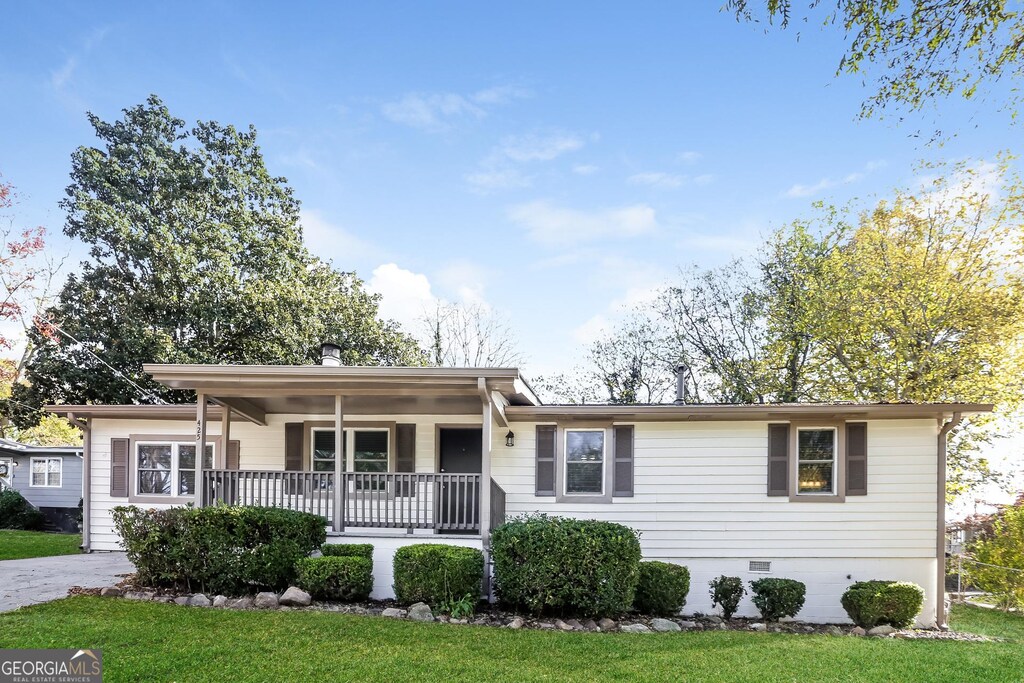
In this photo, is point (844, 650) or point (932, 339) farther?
point (932, 339)

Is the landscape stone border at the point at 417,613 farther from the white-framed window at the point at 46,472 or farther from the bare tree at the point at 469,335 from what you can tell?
the bare tree at the point at 469,335

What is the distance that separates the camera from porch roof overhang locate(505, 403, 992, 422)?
9.87m

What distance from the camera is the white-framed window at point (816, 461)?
10.4m

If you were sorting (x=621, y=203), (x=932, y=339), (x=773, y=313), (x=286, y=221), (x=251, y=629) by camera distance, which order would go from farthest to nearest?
1. (x=286, y=221)
2. (x=621, y=203)
3. (x=773, y=313)
4. (x=932, y=339)
5. (x=251, y=629)

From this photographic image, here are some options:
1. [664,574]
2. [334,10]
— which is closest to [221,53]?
[334,10]

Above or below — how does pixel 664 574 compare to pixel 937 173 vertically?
below

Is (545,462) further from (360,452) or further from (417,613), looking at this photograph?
(417,613)

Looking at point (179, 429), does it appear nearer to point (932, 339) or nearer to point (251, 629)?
point (251, 629)

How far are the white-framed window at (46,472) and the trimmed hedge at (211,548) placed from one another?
14884 millimetres

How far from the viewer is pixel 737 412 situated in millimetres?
10312

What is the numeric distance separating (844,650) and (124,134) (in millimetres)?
23913

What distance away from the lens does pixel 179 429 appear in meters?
12.6

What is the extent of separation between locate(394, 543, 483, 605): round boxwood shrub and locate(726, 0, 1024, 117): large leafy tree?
6487mm

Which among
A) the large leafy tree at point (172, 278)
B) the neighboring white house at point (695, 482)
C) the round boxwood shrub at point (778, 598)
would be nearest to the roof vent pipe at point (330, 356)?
the neighboring white house at point (695, 482)
